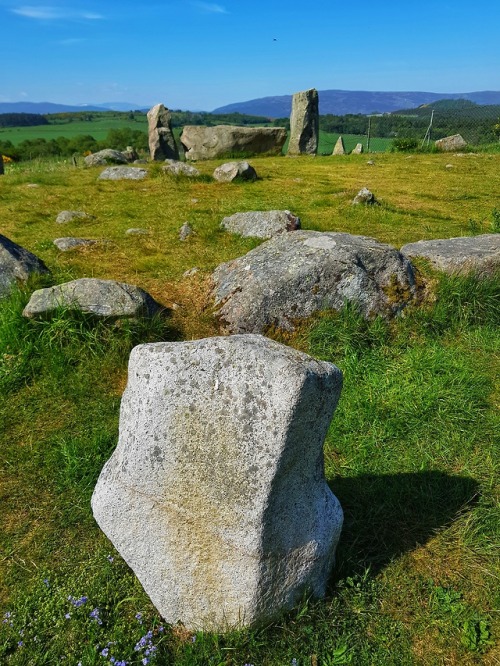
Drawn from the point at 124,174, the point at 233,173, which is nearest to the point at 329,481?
the point at 233,173

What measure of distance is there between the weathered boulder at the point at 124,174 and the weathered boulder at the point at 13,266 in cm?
877

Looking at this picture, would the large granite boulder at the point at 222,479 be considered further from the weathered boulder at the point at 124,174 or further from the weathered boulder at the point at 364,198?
the weathered boulder at the point at 124,174

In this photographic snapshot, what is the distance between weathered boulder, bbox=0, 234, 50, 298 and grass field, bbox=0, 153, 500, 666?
50 centimetres

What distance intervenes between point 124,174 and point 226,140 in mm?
6959

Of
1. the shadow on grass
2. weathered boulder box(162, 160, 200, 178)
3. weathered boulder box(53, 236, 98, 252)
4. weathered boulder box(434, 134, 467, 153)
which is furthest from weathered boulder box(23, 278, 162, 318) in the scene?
weathered boulder box(434, 134, 467, 153)

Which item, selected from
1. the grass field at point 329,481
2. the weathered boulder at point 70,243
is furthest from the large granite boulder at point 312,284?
the weathered boulder at point 70,243

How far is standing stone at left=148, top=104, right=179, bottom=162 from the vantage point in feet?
70.4

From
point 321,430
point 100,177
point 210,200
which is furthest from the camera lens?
point 100,177

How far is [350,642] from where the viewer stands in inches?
128

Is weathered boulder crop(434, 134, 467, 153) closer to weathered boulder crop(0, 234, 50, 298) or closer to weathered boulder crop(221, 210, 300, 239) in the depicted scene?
weathered boulder crop(221, 210, 300, 239)

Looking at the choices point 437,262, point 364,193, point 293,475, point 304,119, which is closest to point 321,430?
point 293,475

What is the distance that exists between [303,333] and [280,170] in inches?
508

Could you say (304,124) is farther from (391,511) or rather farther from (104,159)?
(391,511)

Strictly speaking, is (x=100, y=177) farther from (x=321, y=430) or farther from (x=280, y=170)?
(x=321, y=430)
